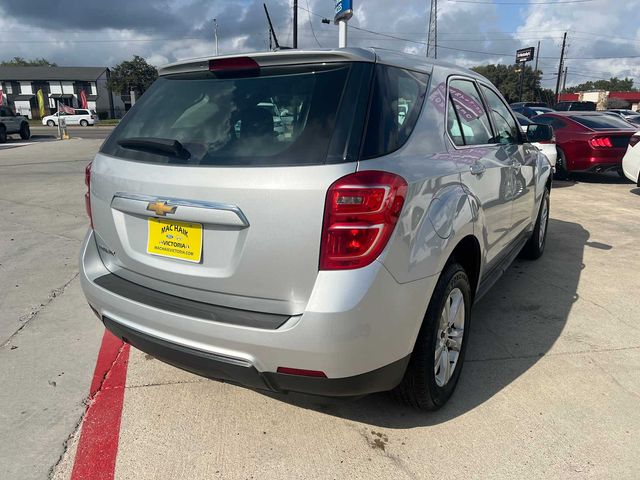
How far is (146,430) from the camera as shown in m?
2.51

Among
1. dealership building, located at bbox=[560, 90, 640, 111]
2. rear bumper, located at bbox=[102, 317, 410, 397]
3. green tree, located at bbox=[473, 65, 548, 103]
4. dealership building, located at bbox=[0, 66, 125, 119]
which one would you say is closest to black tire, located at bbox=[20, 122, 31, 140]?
rear bumper, located at bbox=[102, 317, 410, 397]

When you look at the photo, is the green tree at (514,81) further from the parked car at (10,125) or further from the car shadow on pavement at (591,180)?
the car shadow on pavement at (591,180)

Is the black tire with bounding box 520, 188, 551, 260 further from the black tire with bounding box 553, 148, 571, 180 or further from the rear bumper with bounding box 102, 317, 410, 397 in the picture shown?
the black tire with bounding box 553, 148, 571, 180

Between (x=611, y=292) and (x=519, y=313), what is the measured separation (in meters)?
1.05

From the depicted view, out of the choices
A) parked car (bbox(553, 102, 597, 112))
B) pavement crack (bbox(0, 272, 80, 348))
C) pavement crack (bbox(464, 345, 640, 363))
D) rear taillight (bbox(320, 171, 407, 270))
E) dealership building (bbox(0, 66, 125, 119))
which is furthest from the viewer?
dealership building (bbox(0, 66, 125, 119))

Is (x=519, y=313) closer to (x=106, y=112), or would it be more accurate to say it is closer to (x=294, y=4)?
(x=294, y=4)

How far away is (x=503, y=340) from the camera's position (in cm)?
344

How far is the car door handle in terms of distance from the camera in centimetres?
275

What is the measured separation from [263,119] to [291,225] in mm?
516

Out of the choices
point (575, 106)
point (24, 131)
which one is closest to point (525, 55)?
point (575, 106)

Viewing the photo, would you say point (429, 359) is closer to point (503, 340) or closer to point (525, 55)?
point (503, 340)

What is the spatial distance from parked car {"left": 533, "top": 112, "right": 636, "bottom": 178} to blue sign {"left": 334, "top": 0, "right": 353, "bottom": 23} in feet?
17.7

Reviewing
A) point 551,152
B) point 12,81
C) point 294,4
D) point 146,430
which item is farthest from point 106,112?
point 146,430

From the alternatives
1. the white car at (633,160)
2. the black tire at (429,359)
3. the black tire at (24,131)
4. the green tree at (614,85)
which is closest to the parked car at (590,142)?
the white car at (633,160)
